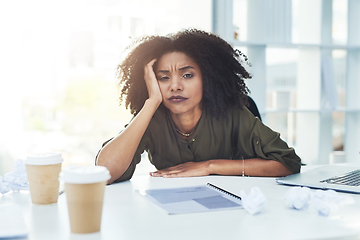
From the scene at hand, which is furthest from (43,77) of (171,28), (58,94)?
(171,28)

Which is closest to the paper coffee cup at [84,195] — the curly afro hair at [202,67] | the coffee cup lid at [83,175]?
the coffee cup lid at [83,175]

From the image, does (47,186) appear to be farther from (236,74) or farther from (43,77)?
(43,77)

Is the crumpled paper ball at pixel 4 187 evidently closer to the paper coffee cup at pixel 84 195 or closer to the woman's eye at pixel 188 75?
the paper coffee cup at pixel 84 195

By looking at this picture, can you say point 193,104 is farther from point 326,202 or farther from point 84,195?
point 84,195

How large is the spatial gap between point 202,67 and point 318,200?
33.4 inches

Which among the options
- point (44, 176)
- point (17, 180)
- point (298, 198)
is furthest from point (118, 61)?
point (298, 198)

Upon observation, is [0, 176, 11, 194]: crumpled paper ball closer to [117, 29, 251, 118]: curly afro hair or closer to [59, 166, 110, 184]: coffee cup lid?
[59, 166, 110, 184]: coffee cup lid

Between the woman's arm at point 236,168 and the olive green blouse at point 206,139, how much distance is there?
0.31ft

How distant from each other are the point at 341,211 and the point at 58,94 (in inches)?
87.0

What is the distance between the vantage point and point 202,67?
5.09 ft

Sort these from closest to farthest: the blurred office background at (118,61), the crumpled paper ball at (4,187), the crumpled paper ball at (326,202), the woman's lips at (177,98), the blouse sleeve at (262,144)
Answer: the crumpled paper ball at (326,202) < the crumpled paper ball at (4,187) < the blouse sleeve at (262,144) < the woman's lips at (177,98) < the blurred office background at (118,61)

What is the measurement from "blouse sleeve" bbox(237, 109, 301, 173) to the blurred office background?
1063 millimetres

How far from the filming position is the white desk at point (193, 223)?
27.3 inches

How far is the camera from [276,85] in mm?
3309
